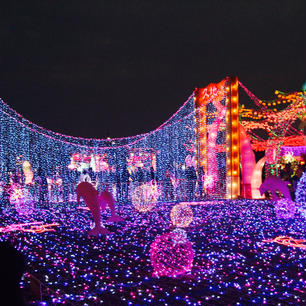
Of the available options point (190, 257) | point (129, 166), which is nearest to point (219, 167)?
point (129, 166)

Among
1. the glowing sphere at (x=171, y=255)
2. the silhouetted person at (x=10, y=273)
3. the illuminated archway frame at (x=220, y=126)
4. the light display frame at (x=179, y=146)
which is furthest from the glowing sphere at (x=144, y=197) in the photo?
the silhouetted person at (x=10, y=273)

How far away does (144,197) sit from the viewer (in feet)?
46.8

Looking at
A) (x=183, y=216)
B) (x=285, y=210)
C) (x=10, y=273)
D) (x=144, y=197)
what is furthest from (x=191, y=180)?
(x=10, y=273)

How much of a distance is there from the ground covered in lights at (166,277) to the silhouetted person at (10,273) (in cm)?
200

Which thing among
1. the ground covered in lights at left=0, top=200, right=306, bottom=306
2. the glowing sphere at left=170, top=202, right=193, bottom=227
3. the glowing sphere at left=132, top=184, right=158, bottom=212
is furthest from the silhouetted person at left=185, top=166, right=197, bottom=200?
the ground covered in lights at left=0, top=200, right=306, bottom=306

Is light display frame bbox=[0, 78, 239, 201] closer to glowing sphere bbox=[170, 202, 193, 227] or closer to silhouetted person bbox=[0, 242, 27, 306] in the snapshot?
glowing sphere bbox=[170, 202, 193, 227]

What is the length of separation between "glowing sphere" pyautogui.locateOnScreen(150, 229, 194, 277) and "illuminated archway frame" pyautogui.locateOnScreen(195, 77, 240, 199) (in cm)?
1140

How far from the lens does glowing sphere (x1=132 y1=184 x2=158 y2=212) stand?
12.4 meters

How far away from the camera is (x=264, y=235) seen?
22.4 ft

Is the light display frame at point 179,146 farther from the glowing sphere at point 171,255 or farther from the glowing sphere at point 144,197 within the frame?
the glowing sphere at point 171,255

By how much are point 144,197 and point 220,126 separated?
14.8 ft

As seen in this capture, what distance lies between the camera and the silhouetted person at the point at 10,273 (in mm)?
1406

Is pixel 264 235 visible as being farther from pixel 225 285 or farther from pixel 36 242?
pixel 36 242

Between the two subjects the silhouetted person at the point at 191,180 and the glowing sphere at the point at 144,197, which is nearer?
the glowing sphere at the point at 144,197
